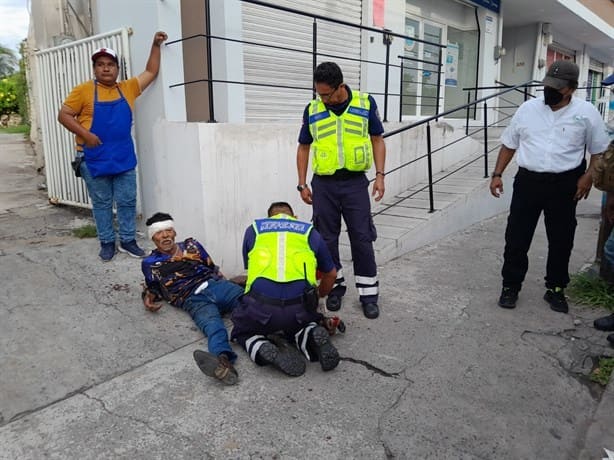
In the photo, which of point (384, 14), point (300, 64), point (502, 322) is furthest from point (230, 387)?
point (384, 14)

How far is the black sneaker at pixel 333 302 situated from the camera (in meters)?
3.83

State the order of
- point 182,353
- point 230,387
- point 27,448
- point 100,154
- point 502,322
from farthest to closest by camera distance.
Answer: point 100,154
point 502,322
point 182,353
point 230,387
point 27,448

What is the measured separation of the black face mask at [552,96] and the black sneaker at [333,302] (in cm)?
206

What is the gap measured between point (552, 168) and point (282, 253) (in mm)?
2028

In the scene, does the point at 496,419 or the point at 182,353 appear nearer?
the point at 496,419

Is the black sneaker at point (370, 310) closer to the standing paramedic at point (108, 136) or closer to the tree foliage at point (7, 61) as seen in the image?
the standing paramedic at point (108, 136)

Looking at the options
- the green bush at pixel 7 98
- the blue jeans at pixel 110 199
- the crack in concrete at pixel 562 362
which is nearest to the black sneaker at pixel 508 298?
the crack in concrete at pixel 562 362

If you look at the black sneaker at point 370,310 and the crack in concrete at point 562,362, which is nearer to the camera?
the crack in concrete at point 562,362

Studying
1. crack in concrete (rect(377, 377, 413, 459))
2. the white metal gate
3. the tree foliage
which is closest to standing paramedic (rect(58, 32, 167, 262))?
the white metal gate

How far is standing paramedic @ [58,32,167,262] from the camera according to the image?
4.11 meters

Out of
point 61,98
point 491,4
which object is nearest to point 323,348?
point 61,98

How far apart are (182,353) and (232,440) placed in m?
0.96

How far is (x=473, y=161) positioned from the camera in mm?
7375

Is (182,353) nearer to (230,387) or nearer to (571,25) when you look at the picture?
(230,387)
